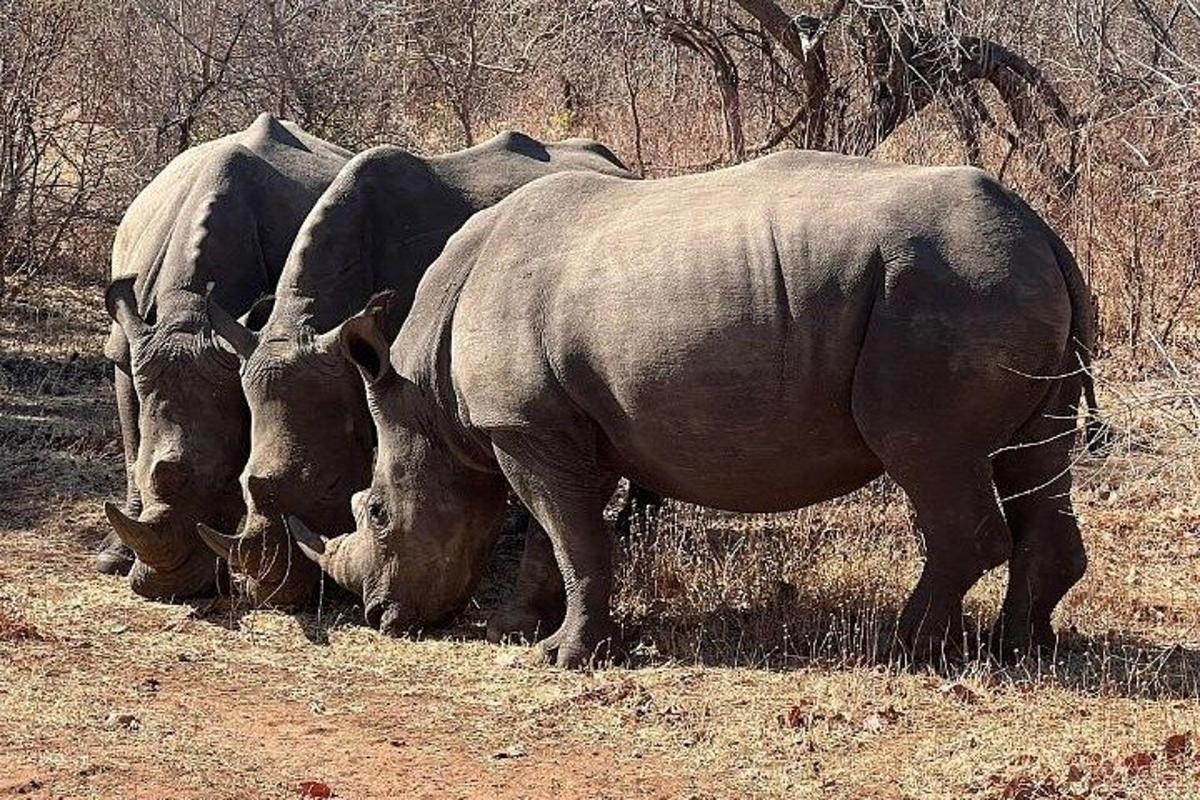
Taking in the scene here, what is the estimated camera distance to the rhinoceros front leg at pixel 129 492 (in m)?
9.78

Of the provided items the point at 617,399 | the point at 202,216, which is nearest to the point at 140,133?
the point at 202,216

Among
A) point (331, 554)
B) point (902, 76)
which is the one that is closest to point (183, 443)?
point (331, 554)

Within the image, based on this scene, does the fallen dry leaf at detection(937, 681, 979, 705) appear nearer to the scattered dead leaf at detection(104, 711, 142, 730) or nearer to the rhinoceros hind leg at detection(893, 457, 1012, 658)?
the rhinoceros hind leg at detection(893, 457, 1012, 658)

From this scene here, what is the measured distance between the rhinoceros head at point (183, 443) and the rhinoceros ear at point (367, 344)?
923 mm

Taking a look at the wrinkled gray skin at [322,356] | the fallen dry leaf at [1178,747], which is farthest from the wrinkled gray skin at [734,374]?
the fallen dry leaf at [1178,747]

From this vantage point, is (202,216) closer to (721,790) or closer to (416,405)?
(416,405)

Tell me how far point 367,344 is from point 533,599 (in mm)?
1350

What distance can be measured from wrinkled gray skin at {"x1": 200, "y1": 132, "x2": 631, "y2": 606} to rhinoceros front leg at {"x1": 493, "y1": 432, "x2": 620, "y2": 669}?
104 centimetres

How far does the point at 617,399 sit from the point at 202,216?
297 centimetres

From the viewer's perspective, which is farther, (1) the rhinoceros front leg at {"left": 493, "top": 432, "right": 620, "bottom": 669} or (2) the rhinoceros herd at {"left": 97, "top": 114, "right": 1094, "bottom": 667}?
(1) the rhinoceros front leg at {"left": 493, "top": 432, "right": 620, "bottom": 669}

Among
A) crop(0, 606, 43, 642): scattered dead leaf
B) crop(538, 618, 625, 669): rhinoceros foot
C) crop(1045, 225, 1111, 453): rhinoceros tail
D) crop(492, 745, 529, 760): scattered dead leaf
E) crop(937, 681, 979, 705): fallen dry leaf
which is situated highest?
crop(1045, 225, 1111, 453): rhinoceros tail

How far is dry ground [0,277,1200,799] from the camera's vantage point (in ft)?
22.0

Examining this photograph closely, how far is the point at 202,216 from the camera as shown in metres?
9.91

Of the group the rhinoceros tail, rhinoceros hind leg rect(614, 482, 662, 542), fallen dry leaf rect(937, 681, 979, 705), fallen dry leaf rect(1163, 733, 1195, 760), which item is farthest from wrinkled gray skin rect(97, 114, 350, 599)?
fallen dry leaf rect(1163, 733, 1195, 760)
